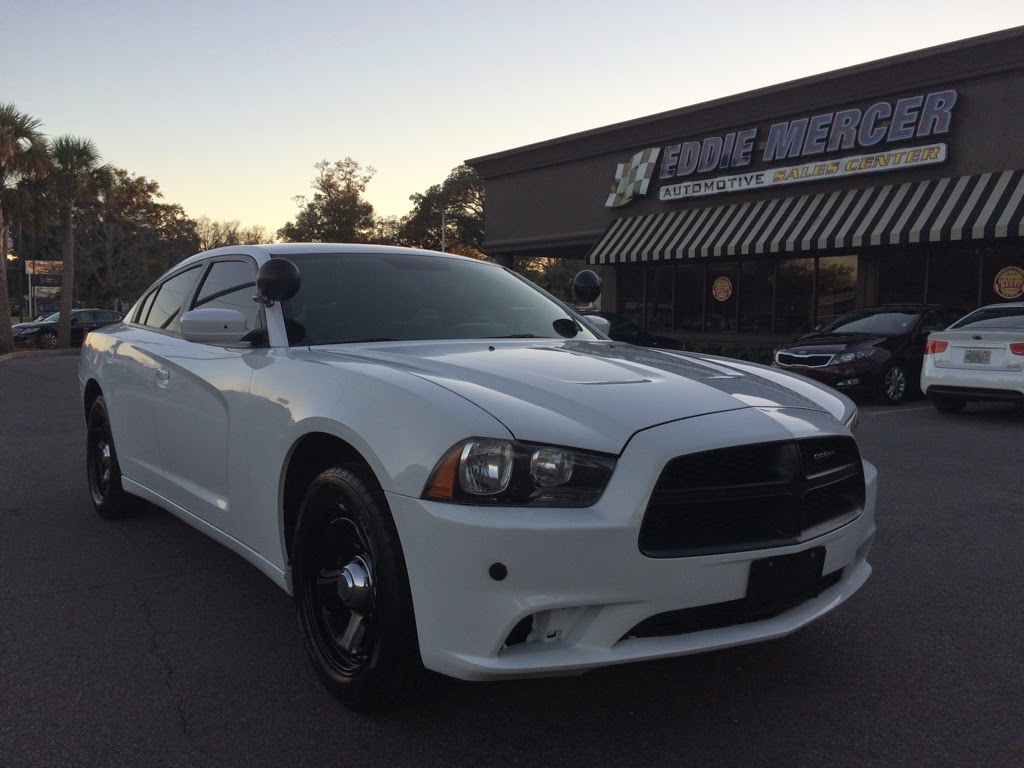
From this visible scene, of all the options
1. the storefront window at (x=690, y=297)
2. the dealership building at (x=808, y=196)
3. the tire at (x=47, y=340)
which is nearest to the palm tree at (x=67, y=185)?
the tire at (x=47, y=340)

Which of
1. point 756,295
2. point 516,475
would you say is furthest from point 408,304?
point 756,295

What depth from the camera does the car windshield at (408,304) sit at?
3.74 meters

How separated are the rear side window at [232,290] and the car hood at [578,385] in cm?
58

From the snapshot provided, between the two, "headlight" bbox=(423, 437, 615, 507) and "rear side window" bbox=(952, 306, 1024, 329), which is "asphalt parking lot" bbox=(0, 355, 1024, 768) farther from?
"rear side window" bbox=(952, 306, 1024, 329)

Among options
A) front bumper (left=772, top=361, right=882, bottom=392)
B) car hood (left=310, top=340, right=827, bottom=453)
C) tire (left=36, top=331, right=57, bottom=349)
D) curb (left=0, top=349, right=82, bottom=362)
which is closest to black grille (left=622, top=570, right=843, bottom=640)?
car hood (left=310, top=340, right=827, bottom=453)

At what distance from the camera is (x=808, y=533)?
274 centimetres

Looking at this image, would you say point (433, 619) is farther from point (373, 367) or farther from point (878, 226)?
point (878, 226)

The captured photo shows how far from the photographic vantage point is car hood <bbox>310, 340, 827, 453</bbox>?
2.55m

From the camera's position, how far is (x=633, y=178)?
2452 centimetres

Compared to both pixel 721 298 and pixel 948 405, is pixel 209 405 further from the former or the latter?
pixel 721 298

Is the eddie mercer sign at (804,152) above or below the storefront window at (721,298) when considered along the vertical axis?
above

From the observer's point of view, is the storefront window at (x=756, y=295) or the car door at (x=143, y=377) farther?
the storefront window at (x=756, y=295)

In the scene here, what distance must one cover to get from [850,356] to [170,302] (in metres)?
10.0

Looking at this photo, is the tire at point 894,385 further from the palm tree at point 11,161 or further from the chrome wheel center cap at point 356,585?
the palm tree at point 11,161
